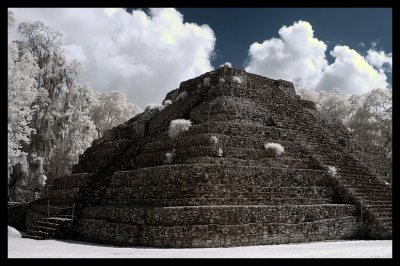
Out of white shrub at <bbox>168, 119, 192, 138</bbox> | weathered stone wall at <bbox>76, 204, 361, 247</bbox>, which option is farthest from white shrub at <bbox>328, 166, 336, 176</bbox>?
white shrub at <bbox>168, 119, 192, 138</bbox>

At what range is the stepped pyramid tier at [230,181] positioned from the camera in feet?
46.6

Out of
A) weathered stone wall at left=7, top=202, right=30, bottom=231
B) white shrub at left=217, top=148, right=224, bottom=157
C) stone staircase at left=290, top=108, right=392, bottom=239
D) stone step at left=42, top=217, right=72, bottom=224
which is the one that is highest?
white shrub at left=217, top=148, right=224, bottom=157

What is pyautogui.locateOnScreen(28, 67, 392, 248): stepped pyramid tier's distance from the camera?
1421 cm

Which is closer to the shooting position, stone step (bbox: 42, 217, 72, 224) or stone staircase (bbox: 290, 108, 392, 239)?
stone staircase (bbox: 290, 108, 392, 239)

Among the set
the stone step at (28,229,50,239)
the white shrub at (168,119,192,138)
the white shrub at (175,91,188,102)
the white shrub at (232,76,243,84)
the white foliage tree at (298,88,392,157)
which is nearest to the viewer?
the stone step at (28,229,50,239)

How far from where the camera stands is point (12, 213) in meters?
25.1

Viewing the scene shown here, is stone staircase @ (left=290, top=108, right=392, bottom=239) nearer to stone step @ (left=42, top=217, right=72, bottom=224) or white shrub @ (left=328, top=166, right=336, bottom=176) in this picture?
white shrub @ (left=328, top=166, right=336, bottom=176)

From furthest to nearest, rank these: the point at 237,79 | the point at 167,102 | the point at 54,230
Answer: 1. the point at 167,102
2. the point at 237,79
3. the point at 54,230

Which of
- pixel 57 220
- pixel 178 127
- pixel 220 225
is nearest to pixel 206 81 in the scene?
pixel 178 127

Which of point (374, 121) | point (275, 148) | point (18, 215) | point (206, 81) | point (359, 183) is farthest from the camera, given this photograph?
point (374, 121)

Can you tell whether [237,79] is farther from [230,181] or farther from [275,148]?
[230,181]

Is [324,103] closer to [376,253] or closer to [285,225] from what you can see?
[285,225]

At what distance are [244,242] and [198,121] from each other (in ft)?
22.4

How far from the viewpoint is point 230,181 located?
49.5 ft
